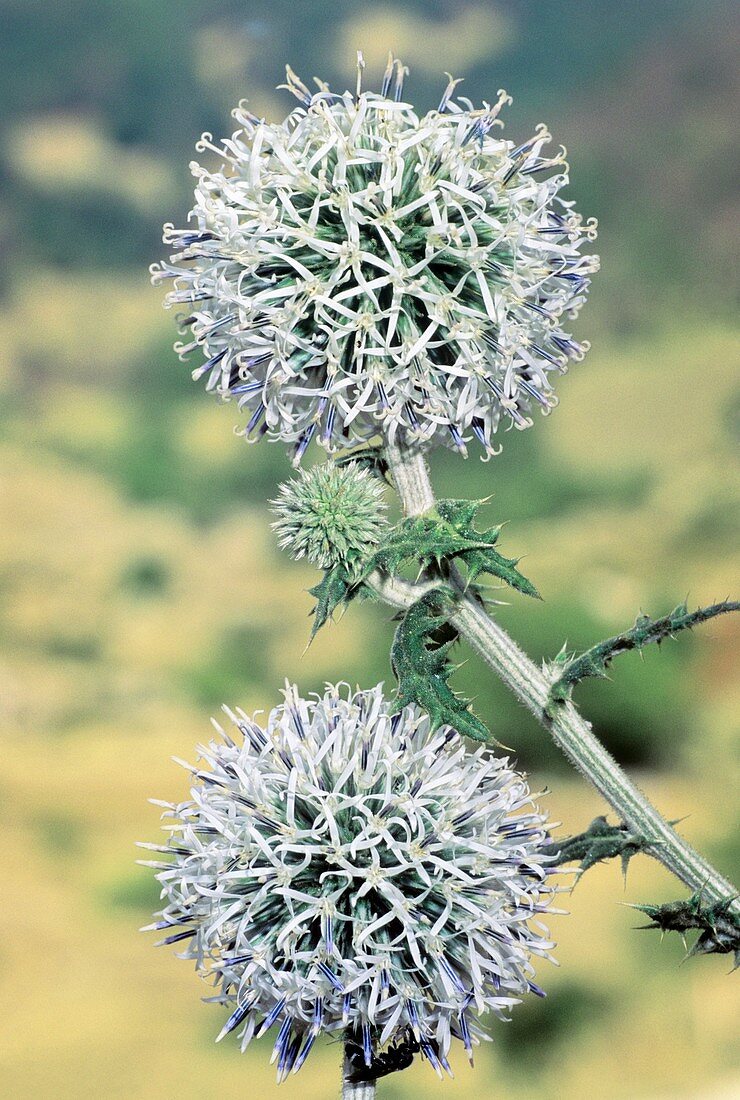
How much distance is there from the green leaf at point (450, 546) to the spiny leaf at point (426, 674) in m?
0.08

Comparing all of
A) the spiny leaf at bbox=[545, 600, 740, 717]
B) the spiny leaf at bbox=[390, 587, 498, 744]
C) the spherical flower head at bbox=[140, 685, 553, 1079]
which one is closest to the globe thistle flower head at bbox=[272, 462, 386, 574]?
the spiny leaf at bbox=[390, 587, 498, 744]

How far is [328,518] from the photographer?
156 cm

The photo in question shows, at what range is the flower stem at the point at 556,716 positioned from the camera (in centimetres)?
166

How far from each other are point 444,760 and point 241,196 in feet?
2.68

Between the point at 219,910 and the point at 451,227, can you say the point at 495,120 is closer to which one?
the point at 451,227

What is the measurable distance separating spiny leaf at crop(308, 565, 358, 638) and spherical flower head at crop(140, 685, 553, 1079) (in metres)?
0.17

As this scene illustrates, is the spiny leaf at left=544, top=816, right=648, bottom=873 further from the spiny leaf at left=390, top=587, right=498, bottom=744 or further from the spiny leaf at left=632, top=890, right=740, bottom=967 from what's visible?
the spiny leaf at left=390, top=587, right=498, bottom=744

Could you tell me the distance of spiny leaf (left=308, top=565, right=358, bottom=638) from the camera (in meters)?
1.55

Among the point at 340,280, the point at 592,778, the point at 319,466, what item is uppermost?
the point at 340,280

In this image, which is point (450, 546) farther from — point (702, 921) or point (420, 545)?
point (702, 921)

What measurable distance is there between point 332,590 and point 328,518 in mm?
97

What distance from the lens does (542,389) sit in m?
1.70

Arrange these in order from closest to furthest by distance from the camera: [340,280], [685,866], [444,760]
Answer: [340,280] < [444,760] < [685,866]

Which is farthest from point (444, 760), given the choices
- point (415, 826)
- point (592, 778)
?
point (592, 778)
